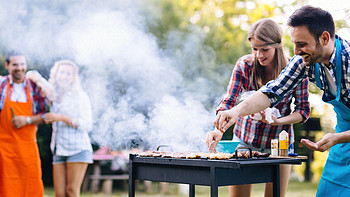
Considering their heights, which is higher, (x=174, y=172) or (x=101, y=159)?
(x=174, y=172)

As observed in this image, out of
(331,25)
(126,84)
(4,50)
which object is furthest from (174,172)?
(126,84)

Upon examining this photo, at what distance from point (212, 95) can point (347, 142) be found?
180 inches

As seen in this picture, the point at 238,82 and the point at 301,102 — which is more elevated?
the point at 238,82

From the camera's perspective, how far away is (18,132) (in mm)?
3863

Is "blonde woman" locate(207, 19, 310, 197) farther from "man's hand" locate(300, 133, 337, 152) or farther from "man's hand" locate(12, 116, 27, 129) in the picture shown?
"man's hand" locate(12, 116, 27, 129)

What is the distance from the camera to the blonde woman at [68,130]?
404cm

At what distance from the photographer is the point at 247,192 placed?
2.90 metres

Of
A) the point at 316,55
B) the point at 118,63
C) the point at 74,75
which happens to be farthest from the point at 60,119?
the point at 316,55

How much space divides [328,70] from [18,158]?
2771mm

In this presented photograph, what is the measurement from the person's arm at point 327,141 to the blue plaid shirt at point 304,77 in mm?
196

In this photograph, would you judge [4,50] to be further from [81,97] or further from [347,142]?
[347,142]

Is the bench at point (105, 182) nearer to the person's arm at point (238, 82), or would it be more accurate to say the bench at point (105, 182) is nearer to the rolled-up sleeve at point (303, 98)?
the person's arm at point (238, 82)

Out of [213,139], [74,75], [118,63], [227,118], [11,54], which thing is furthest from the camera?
[118,63]

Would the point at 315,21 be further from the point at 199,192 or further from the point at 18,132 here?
the point at 199,192
